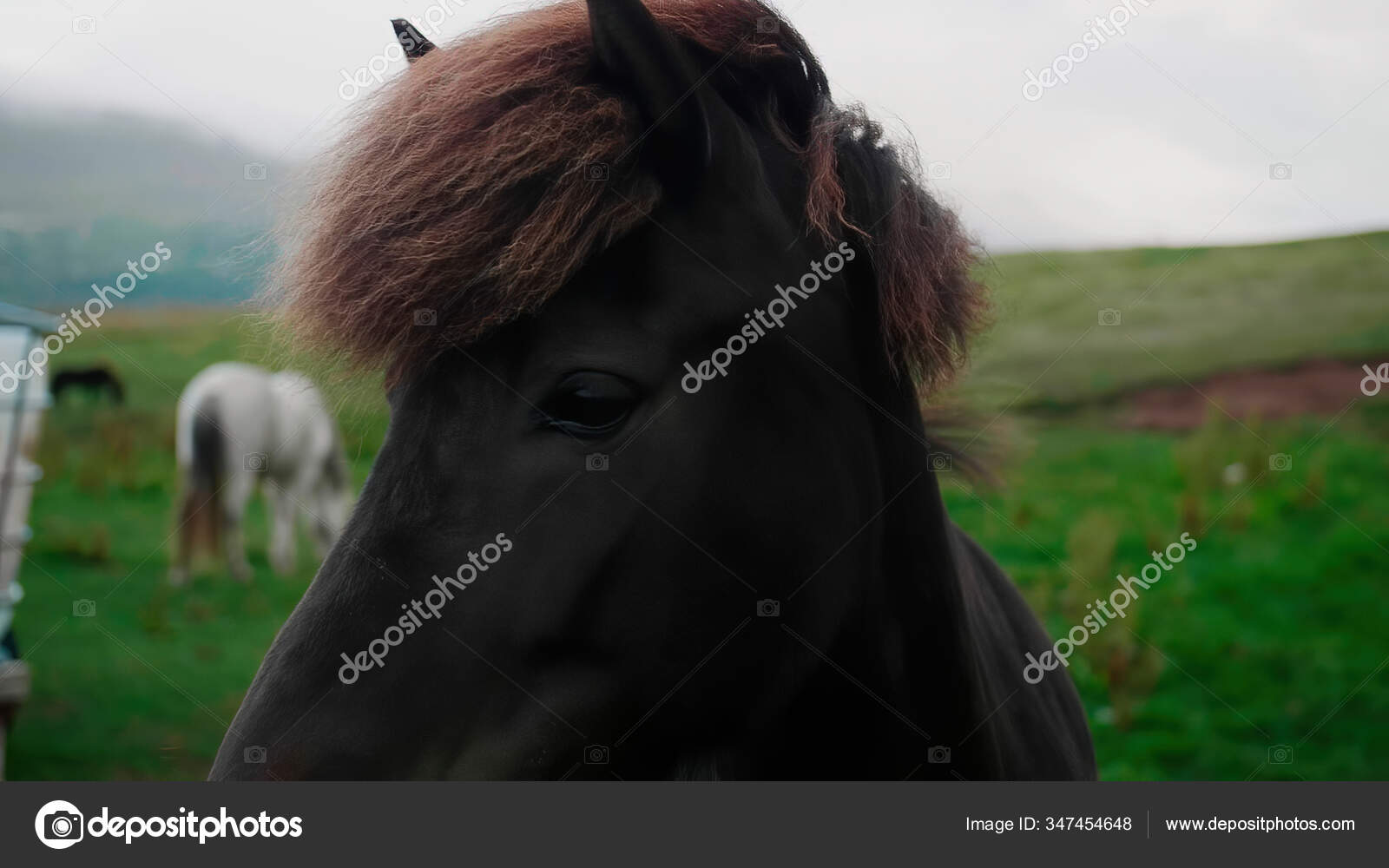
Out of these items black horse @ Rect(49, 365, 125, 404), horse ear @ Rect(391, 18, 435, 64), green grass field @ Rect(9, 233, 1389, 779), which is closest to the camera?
horse ear @ Rect(391, 18, 435, 64)

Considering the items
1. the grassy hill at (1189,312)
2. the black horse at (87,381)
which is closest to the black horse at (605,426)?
the grassy hill at (1189,312)

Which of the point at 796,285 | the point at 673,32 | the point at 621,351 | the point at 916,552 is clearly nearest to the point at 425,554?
the point at 621,351

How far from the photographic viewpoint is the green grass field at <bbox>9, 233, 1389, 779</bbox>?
17.5ft

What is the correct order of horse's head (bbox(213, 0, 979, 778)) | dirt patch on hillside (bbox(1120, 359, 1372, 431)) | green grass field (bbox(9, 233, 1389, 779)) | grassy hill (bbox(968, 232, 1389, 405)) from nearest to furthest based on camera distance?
horse's head (bbox(213, 0, 979, 778)) < green grass field (bbox(9, 233, 1389, 779)) < dirt patch on hillside (bbox(1120, 359, 1372, 431)) < grassy hill (bbox(968, 232, 1389, 405))

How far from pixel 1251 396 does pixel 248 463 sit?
9494 mm

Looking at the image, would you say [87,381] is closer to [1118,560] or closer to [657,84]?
[1118,560]

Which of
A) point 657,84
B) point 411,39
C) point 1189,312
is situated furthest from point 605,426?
point 1189,312

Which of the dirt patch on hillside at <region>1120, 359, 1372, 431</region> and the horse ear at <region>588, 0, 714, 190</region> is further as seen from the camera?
the dirt patch on hillside at <region>1120, 359, 1372, 431</region>

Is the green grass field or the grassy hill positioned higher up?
the grassy hill

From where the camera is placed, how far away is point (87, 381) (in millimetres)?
9117

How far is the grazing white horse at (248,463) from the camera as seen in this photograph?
7.37m

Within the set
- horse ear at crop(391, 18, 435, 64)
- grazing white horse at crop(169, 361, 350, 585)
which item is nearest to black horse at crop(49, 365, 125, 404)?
grazing white horse at crop(169, 361, 350, 585)

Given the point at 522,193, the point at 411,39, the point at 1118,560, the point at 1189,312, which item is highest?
the point at 1189,312

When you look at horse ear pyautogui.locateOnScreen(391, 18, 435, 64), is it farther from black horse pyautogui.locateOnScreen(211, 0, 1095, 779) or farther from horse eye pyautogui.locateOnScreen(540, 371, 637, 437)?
horse eye pyautogui.locateOnScreen(540, 371, 637, 437)
